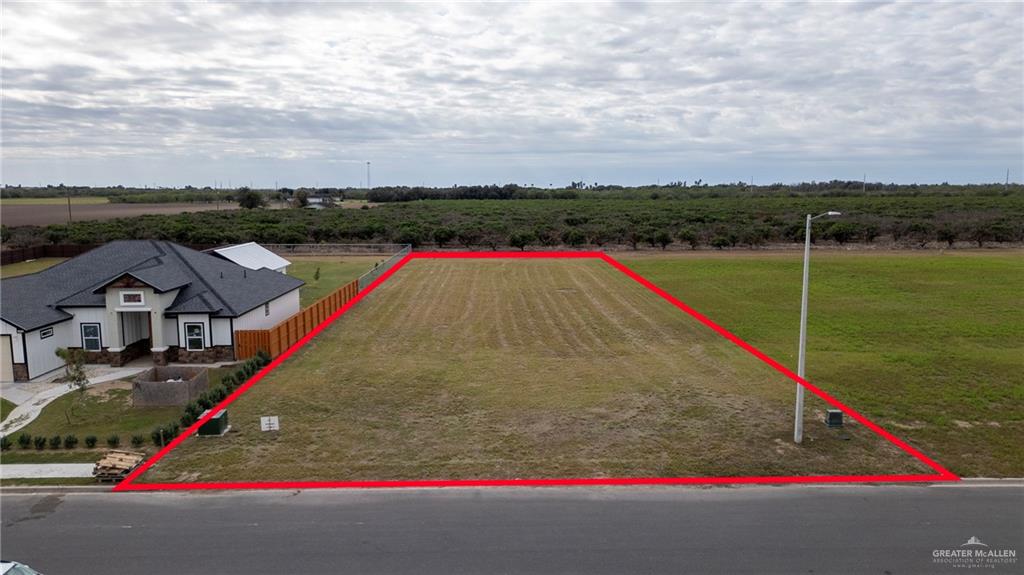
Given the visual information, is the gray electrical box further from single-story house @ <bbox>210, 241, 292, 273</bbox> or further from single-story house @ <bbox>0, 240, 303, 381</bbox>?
single-story house @ <bbox>210, 241, 292, 273</bbox>

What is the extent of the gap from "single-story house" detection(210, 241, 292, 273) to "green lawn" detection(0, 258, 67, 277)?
24.8 m

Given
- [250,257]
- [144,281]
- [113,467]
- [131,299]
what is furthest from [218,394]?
[250,257]

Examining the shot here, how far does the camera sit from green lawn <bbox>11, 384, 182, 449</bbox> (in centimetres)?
1919

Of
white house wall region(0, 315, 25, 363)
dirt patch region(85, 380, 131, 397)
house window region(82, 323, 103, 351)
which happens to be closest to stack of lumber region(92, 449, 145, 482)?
dirt patch region(85, 380, 131, 397)

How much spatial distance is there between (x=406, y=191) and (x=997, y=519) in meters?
185

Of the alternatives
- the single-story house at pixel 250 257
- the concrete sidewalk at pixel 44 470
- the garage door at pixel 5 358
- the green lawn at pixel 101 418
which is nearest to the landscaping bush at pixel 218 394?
the green lawn at pixel 101 418

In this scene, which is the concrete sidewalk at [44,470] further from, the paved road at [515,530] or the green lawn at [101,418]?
the green lawn at [101,418]

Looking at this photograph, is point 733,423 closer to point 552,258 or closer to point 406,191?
point 552,258

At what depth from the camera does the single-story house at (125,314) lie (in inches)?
960

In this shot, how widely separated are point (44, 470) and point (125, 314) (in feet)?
37.1

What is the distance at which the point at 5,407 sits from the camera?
21359 millimetres

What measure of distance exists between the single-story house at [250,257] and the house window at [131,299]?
11.9 m

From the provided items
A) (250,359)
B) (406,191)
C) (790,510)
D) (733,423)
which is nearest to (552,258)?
(250,359)

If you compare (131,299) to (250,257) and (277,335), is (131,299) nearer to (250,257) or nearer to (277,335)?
(277,335)
